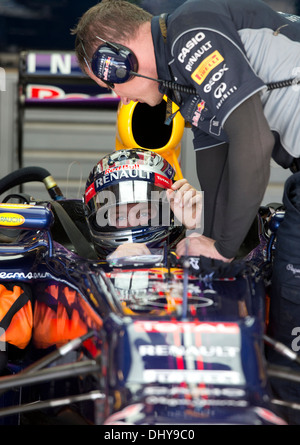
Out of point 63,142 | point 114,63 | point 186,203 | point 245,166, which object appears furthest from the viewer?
point 63,142

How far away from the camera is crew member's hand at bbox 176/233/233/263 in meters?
2.06

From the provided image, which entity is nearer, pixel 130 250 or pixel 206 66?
pixel 206 66

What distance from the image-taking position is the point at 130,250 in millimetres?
2223

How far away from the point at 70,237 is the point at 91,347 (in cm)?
92

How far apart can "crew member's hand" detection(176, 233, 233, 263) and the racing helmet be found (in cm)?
29

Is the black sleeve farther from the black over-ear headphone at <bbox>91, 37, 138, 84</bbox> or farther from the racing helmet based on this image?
the racing helmet

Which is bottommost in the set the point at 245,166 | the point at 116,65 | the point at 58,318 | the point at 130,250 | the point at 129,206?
the point at 58,318

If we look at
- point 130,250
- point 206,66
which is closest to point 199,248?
point 130,250

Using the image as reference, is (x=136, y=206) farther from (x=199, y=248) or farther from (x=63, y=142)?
(x=63, y=142)

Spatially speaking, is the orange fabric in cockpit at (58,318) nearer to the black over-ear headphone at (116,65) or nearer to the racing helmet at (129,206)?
the racing helmet at (129,206)

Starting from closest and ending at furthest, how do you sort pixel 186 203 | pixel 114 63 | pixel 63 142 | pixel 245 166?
1. pixel 245 166
2. pixel 114 63
3. pixel 186 203
4. pixel 63 142

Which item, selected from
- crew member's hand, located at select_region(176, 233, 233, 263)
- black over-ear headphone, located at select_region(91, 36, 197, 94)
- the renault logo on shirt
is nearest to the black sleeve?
crew member's hand, located at select_region(176, 233, 233, 263)

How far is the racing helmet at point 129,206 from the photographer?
7.97ft

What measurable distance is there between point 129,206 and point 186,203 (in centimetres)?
22
